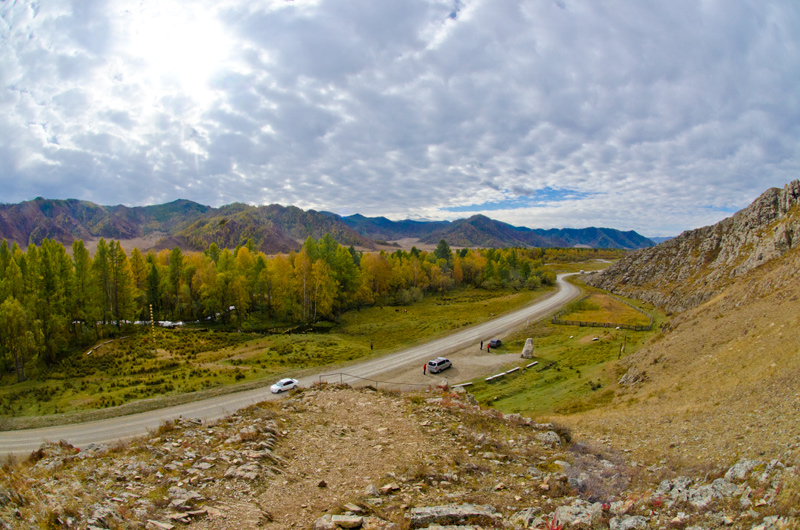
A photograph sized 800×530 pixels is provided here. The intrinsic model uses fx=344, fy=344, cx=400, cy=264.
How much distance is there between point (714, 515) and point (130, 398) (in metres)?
36.2

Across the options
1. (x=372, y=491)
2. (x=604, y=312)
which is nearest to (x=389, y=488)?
(x=372, y=491)

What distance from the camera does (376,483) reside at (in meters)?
10.8

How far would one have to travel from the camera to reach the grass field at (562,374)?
25.6m

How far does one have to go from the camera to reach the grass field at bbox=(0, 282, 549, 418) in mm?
29516

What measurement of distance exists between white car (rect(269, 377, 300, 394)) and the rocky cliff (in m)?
53.9

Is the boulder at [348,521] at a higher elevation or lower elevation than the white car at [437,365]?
higher

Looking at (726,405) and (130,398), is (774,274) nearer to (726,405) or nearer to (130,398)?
(726,405)

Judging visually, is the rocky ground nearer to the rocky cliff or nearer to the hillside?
the hillside

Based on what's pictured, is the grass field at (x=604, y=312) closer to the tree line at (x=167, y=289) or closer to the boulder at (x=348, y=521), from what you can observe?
the tree line at (x=167, y=289)

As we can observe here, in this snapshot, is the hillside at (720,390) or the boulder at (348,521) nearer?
the boulder at (348,521)

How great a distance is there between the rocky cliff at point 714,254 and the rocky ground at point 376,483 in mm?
49749

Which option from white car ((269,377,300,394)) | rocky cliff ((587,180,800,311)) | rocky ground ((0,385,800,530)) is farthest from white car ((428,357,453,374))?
rocky cliff ((587,180,800,311))

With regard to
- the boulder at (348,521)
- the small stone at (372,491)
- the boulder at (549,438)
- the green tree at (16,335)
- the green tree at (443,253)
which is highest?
the green tree at (443,253)

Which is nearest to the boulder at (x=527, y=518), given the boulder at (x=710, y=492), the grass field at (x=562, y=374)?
the boulder at (x=710, y=492)
